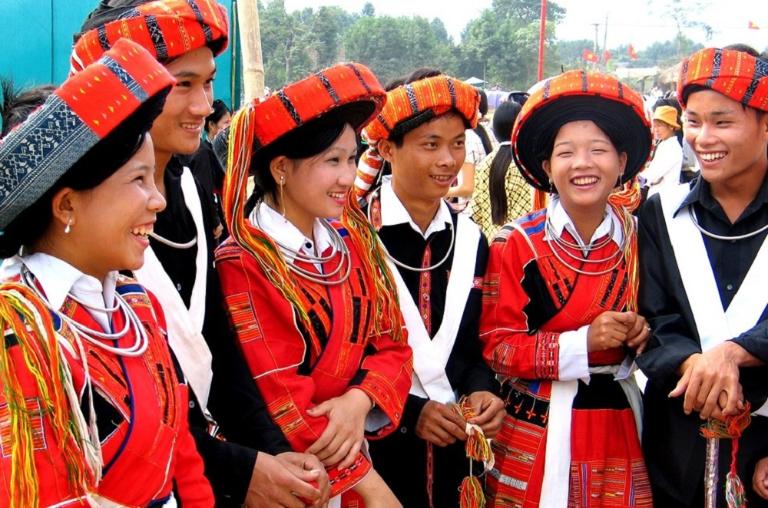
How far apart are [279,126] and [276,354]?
2.23 feet

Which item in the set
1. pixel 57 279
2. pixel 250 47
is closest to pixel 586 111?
pixel 57 279

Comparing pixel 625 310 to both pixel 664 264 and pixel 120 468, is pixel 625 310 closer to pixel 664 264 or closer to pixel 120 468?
pixel 664 264

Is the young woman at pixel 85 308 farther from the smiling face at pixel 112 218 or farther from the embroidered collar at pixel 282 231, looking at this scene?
the embroidered collar at pixel 282 231

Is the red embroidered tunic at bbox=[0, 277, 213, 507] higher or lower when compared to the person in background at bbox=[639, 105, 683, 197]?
lower

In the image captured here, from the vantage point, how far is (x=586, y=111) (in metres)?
2.75

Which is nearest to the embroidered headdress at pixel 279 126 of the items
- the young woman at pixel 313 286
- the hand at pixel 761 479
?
the young woman at pixel 313 286

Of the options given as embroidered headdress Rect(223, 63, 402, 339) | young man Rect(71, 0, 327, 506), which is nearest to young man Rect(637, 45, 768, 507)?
embroidered headdress Rect(223, 63, 402, 339)

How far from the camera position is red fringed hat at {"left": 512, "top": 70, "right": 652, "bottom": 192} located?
2.73 m

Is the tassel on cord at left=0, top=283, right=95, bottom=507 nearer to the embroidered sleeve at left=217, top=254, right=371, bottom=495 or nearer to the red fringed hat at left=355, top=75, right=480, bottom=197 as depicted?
the embroidered sleeve at left=217, top=254, right=371, bottom=495

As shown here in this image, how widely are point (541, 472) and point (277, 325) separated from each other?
3.47 feet

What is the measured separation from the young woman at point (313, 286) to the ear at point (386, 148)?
1.38ft

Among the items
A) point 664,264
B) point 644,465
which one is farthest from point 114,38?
point 644,465

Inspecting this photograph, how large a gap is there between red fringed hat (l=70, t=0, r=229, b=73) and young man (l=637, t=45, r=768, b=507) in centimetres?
158

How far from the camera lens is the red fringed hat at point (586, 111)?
2.73 meters
